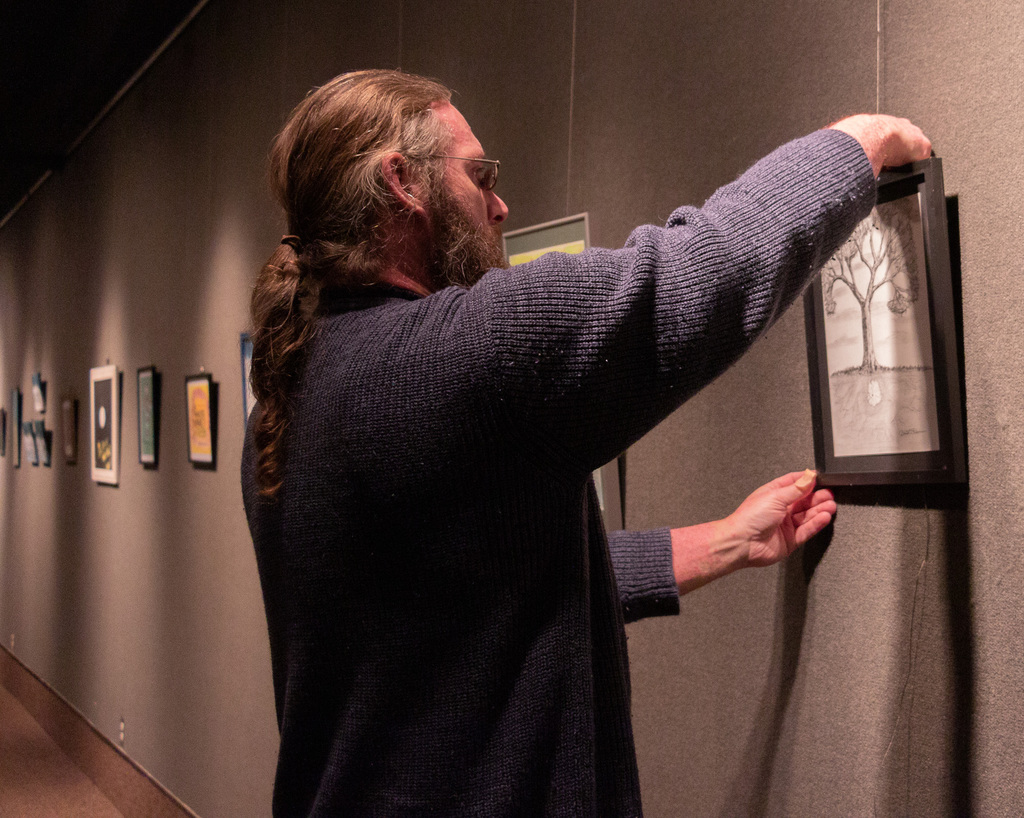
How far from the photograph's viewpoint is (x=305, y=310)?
1216mm

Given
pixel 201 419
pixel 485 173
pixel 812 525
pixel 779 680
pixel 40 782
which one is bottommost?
pixel 40 782

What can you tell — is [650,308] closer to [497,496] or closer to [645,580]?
[497,496]

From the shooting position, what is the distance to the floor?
4473 mm

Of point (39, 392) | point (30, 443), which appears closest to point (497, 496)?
point (39, 392)

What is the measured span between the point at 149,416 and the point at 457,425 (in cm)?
420

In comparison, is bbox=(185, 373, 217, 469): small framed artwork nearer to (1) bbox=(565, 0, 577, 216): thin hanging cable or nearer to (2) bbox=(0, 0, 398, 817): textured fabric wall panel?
(2) bbox=(0, 0, 398, 817): textured fabric wall panel

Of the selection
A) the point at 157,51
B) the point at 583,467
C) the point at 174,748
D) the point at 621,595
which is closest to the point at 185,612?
the point at 174,748

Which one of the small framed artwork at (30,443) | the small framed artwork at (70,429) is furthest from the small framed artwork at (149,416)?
the small framed artwork at (30,443)

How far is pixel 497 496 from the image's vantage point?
1030mm

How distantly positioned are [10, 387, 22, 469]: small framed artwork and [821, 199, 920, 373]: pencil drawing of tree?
309 inches

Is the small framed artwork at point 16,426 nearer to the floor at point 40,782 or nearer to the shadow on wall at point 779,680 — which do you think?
the floor at point 40,782

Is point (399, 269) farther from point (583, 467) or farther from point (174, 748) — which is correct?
point (174, 748)

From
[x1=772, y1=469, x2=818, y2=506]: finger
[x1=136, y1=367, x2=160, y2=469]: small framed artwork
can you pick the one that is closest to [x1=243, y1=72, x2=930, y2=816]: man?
[x1=772, y1=469, x2=818, y2=506]: finger

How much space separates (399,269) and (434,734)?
626mm
